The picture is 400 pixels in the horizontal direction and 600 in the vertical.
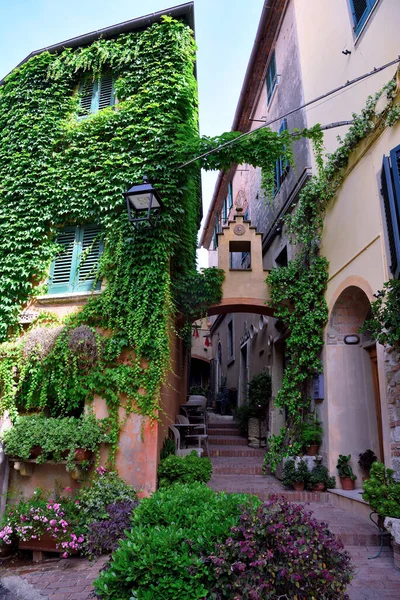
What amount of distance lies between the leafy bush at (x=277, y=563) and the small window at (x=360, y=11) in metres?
7.46

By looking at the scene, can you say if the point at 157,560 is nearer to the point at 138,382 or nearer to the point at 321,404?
the point at 138,382

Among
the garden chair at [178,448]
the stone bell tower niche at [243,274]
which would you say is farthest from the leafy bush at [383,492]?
the stone bell tower niche at [243,274]

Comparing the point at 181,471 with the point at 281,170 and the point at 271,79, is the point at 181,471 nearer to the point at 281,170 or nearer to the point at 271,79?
the point at 281,170

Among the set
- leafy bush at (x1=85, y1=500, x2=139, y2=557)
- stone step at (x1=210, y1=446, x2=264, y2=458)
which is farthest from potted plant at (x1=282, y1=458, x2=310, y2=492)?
leafy bush at (x1=85, y1=500, x2=139, y2=557)

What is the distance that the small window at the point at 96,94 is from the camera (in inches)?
343

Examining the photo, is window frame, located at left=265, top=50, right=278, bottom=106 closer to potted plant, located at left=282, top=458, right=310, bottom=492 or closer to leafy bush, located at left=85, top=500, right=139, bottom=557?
potted plant, located at left=282, top=458, right=310, bottom=492

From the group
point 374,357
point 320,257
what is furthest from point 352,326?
point 320,257

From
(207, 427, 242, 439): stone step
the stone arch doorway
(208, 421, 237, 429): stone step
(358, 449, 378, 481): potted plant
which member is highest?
the stone arch doorway

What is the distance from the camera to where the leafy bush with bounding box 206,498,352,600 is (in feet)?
8.73

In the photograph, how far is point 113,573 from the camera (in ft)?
9.07

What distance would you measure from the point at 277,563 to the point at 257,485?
4928 mm

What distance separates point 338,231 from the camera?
7.37m

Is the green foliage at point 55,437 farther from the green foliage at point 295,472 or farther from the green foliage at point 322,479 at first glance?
the green foliage at point 322,479

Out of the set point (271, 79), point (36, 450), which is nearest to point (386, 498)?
point (36, 450)
